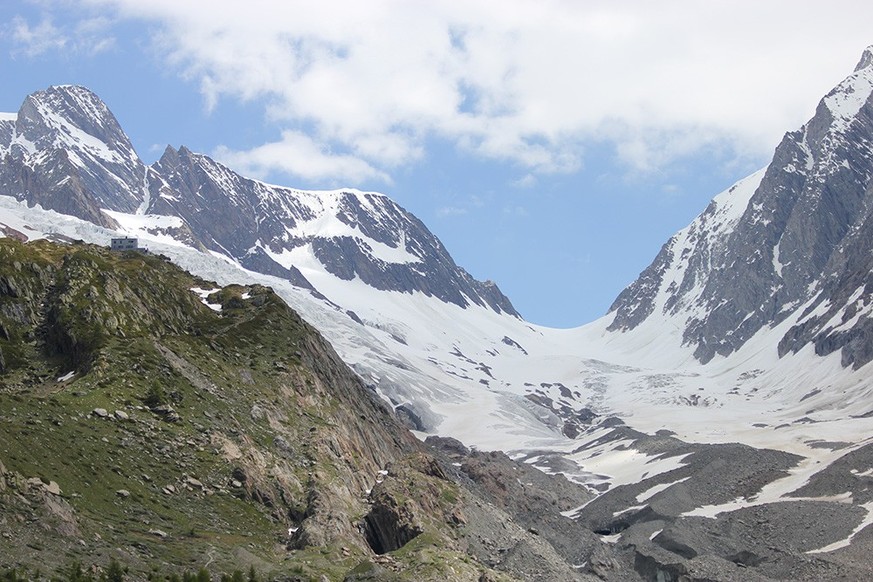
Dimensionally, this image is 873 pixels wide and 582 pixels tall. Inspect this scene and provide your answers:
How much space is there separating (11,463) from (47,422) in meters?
11.7

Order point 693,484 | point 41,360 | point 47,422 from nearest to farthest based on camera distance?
point 47,422 < point 41,360 < point 693,484

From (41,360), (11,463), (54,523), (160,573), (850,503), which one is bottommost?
(850,503)

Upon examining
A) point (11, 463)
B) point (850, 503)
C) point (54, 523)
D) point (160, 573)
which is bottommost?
point (850, 503)

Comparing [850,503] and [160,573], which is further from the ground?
[160,573]

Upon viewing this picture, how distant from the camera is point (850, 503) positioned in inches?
6531

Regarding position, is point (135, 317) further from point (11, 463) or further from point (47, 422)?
point (11, 463)

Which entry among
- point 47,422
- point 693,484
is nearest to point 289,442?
point 47,422

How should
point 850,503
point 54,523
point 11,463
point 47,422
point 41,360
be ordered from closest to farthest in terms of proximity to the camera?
point 54,523, point 11,463, point 47,422, point 41,360, point 850,503

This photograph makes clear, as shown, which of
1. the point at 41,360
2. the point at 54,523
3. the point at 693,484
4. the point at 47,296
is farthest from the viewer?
the point at 693,484

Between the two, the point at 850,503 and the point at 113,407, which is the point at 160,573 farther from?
the point at 850,503

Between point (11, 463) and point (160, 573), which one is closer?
point (160, 573)

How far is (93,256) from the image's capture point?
124688 millimetres

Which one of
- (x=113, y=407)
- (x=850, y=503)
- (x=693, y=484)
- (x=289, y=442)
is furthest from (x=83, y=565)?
(x=693, y=484)

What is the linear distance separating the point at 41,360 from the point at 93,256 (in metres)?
21.8
